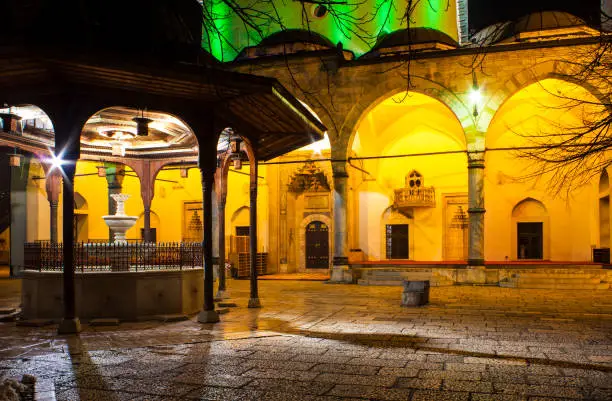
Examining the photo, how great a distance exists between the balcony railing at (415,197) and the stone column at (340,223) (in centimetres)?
450

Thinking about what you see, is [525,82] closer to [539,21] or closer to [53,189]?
[539,21]

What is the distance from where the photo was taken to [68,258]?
25.8 ft

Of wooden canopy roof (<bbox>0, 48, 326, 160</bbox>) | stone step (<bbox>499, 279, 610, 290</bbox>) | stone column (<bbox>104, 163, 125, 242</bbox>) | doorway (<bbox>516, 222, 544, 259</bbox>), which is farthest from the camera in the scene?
doorway (<bbox>516, 222, 544, 259</bbox>)

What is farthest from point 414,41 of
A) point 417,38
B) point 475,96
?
point 475,96

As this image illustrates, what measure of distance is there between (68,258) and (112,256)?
1289mm

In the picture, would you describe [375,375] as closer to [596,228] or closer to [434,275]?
[434,275]

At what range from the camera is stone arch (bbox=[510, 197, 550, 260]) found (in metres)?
21.5

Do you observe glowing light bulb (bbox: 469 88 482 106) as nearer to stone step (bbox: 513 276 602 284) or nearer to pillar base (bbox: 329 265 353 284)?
stone step (bbox: 513 276 602 284)

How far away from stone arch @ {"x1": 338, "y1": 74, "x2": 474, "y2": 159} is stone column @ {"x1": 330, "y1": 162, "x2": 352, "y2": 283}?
1.80 feet

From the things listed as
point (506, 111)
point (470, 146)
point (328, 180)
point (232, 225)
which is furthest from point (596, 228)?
point (232, 225)

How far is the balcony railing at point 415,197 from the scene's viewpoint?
73.2ft

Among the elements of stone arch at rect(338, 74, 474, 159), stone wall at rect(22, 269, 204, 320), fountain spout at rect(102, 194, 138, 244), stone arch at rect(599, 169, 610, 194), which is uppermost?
stone arch at rect(338, 74, 474, 159)

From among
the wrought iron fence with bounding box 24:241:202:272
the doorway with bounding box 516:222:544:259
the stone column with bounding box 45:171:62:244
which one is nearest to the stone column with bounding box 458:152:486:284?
the doorway with bounding box 516:222:544:259

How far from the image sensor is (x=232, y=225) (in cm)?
2486
